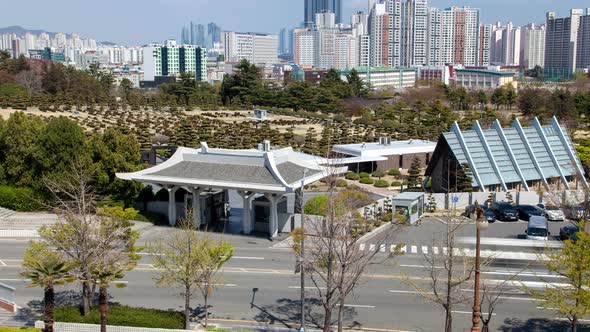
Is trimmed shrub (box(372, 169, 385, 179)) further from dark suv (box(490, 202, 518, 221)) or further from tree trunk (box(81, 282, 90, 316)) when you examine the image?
tree trunk (box(81, 282, 90, 316))

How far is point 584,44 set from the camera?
17662cm

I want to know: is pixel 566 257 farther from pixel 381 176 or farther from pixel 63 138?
pixel 381 176

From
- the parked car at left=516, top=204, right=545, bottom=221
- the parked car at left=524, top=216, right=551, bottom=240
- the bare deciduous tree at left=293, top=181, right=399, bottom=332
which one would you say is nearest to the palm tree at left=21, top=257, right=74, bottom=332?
the bare deciduous tree at left=293, top=181, right=399, bottom=332

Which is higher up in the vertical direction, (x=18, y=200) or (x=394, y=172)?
(x=394, y=172)

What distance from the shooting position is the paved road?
19297 millimetres

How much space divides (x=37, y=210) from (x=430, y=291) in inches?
786

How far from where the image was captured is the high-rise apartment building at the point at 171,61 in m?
172

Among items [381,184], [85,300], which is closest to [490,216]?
[381,184]

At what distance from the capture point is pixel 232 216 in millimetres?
32531

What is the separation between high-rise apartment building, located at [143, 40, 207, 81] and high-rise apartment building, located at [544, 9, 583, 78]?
8972 centimetres

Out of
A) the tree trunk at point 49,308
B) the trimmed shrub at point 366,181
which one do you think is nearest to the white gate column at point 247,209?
the tree trunk at point 49,308

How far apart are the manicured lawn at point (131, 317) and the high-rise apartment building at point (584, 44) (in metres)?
174

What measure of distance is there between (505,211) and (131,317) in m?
20.3

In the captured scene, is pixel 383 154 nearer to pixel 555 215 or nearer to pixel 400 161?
pixel 400 161
